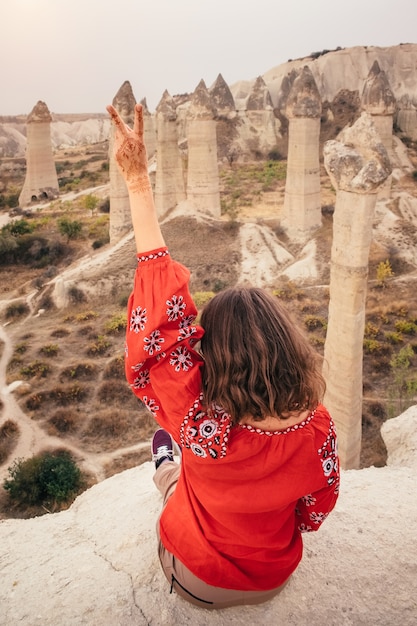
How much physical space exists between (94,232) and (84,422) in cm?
1405

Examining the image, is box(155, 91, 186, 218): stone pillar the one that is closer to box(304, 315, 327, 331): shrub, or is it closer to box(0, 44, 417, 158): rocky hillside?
box(304, 315, 327, 331): shrub

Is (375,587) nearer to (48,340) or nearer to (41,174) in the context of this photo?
(48,340)

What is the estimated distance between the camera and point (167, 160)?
59.7ft

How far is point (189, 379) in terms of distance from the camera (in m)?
2.01

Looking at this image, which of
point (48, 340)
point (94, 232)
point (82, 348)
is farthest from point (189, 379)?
point (94, 232)

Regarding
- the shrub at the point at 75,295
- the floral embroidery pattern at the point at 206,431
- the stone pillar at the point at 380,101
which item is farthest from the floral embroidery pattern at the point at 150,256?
the stone pillar at the point at 380,101

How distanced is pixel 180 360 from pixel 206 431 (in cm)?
32

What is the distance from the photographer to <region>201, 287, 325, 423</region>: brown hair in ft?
6.26

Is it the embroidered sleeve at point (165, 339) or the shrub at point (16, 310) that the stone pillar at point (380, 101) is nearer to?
the shrub at point (16, 310)

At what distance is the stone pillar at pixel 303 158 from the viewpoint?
15.6m

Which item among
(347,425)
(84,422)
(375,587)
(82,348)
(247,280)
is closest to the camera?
(375,587)

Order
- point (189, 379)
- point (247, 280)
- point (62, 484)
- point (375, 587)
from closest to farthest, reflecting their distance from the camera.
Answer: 1. point (189, 379)
2. point (375, 587)
3. point (62, 484)
4. point (247, 280)

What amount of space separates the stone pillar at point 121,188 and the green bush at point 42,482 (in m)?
11.3

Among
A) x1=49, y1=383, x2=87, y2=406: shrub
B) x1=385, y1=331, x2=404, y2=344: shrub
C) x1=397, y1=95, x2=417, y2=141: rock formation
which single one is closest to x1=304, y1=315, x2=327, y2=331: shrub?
x1=385, y1=331, x2=404, y2=344: shrub
